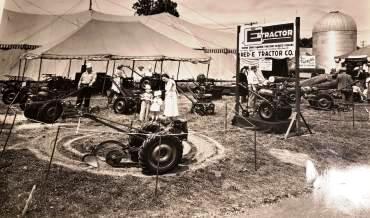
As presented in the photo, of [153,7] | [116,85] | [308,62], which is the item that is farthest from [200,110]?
[153,7]

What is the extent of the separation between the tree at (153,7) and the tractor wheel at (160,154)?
29.9 meters

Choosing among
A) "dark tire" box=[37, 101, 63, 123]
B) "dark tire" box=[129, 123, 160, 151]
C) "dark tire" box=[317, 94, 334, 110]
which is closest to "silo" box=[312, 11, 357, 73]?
"dark tire" box=[317, 94, 334, 110]

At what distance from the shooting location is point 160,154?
5938 millimetres

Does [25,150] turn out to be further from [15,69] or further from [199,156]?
[15,69]

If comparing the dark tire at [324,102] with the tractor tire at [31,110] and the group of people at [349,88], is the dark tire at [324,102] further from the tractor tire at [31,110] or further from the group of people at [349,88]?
the tractor tire at [31,110]

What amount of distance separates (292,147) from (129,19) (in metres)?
13.0

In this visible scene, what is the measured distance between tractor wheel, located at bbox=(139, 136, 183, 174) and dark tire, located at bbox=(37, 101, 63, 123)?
5285 millimetres

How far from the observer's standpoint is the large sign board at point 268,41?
8.48m

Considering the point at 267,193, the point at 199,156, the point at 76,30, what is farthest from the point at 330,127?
the point at 76,30

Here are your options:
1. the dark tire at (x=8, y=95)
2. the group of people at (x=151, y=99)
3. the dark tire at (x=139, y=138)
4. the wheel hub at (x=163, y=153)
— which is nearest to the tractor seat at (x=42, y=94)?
the group of people at (x=151, y=99)

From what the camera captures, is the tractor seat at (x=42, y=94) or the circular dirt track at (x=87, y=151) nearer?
the circular dirt track at (x=87, y=151)

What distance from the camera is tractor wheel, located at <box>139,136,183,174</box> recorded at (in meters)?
5.77

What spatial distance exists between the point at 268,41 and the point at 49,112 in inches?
251

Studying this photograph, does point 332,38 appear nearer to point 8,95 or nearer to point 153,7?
point 153,7
